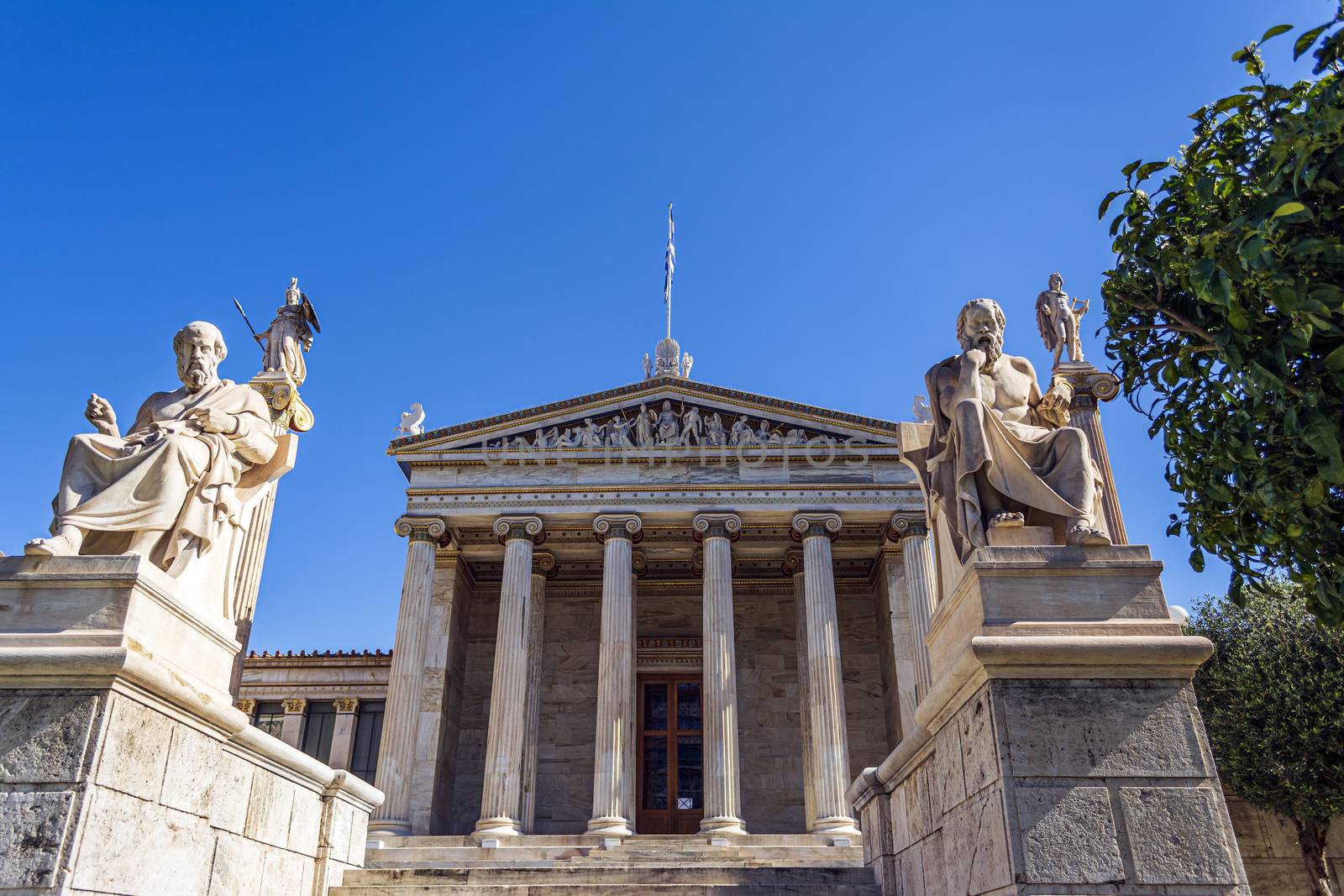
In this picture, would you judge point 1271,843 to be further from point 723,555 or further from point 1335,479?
point 1335,479

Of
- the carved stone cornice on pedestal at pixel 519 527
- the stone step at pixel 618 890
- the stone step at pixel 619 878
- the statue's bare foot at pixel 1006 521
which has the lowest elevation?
the stone step at pixel 618 890

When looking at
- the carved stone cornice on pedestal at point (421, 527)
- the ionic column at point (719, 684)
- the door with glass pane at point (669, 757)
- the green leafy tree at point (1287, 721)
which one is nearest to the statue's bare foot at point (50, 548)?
the ionic column at point (719, 684)

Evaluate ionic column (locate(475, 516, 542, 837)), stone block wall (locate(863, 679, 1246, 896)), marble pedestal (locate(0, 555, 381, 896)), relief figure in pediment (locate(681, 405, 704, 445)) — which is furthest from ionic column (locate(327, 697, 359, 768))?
stone block wall (locate(863, 679, 1246, 896))

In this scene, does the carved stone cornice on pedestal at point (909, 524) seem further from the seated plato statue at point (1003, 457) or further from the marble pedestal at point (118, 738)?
the marble pedestal at point (118, 738)

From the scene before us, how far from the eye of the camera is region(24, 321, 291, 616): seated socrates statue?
569 cm

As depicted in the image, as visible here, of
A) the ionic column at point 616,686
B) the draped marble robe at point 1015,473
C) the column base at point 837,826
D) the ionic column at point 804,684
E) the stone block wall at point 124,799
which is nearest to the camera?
the stone block wall at point 124,799

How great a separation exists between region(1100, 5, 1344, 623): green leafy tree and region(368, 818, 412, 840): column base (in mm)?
15544

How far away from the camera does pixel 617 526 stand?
827 inches

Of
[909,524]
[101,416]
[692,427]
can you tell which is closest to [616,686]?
[692,427]

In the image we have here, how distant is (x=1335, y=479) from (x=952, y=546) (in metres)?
2.02

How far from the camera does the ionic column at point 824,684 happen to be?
18203 mm

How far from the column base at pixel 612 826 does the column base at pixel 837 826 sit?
11.3 feet

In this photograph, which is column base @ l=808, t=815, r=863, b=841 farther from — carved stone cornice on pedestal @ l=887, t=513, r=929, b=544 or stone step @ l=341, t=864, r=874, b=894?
carved stone cornice on pedestal @ l=887, t=513, r=929, b=544

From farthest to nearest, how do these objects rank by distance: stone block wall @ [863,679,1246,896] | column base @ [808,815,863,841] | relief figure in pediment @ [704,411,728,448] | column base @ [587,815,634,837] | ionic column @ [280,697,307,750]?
1. ionic column @ [280,697,307,750]
2. relief figure in pediment @ [704,411,728,448]
3. column base @ [587,815,634,837]
4. column base @ [808,815,863,841]
5. stone block wall @ [863,679,1246,896]
